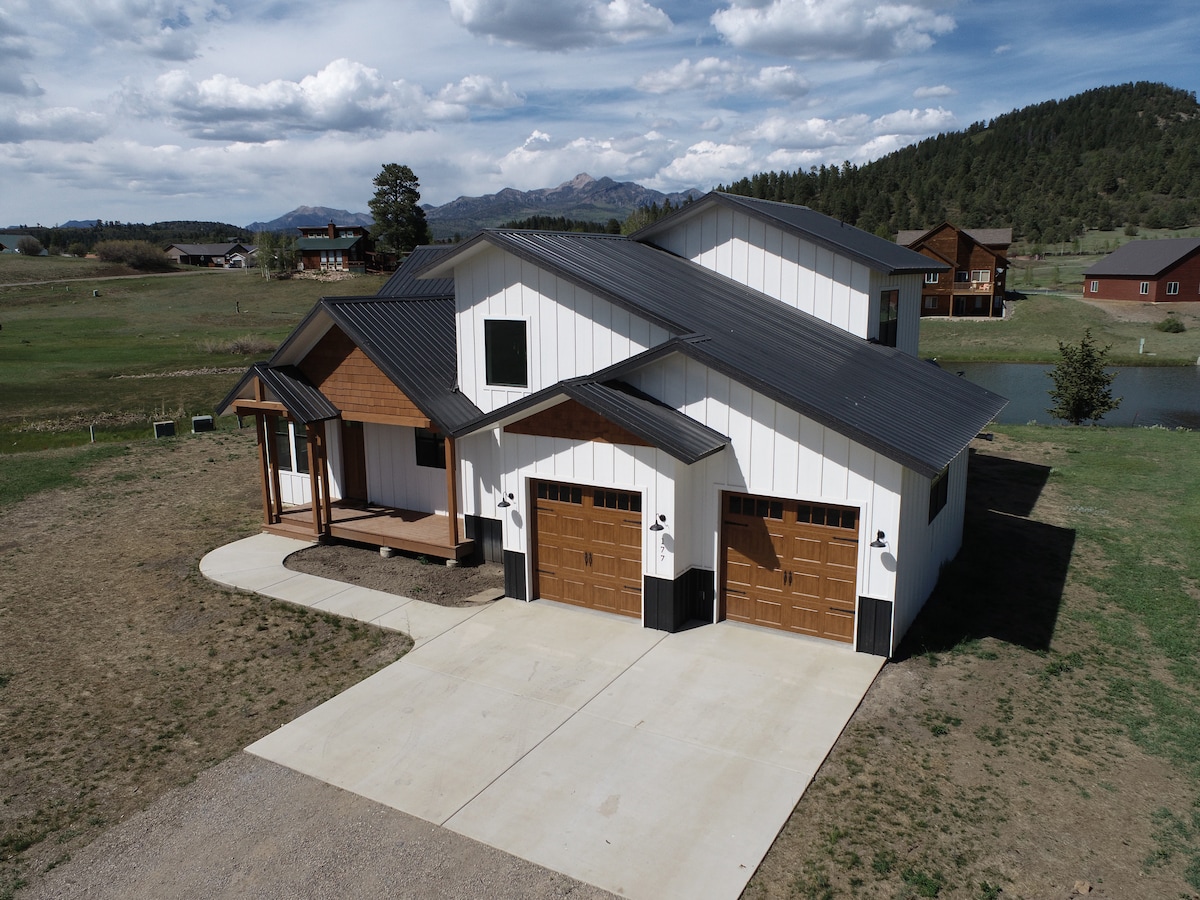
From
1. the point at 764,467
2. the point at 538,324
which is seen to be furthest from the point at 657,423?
the point at 538,324

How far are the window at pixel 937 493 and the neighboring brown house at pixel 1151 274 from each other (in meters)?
66.0

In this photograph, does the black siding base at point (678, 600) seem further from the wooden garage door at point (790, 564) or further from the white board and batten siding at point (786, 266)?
the white board and batten siding at point (786, 266)

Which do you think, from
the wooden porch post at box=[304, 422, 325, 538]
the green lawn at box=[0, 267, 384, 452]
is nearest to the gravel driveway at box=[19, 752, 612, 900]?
the wooden porch post at box=[304, 422, 325, 538]

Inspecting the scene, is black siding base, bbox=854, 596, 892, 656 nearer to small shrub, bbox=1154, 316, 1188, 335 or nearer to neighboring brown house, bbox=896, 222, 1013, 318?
small shrub, bbox=1154, 316, 1188, 335

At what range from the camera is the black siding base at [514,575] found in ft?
45.7

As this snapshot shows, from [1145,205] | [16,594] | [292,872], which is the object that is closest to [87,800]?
[292,872]

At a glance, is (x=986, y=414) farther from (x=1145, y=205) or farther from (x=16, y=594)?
(x=1145, y=205)

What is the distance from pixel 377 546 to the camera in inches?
658

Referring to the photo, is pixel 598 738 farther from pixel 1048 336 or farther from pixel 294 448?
pixel 1048 336

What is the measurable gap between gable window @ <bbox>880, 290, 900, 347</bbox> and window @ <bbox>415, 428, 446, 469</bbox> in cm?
962

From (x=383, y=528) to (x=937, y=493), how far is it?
1036 centimetres

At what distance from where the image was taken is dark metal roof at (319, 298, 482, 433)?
15.2 metres

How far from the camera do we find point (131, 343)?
179 feet

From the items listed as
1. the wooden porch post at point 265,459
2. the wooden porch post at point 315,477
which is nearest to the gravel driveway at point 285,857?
the wooden porch post at point 315,477
